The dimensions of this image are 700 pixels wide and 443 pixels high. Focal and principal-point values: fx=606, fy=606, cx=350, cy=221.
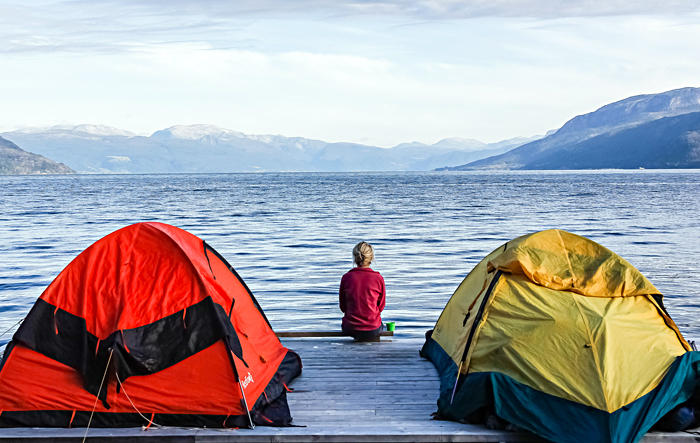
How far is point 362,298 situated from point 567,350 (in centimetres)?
313

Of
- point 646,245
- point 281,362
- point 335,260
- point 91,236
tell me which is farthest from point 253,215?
point 281,362

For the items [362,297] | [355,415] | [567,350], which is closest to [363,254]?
[362,297]

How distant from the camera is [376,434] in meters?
5.32

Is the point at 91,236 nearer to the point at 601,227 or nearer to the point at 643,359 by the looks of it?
the point at 601,227

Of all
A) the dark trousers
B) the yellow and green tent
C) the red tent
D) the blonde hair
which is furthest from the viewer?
the dark trousers

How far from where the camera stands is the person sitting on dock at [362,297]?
789 cm

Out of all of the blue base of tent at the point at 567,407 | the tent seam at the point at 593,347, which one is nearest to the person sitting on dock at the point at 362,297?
the blue base of tent at the point at 567,407

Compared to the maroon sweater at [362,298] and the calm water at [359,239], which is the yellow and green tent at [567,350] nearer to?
the maroon sweater at [362,298]

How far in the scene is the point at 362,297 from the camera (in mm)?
8055

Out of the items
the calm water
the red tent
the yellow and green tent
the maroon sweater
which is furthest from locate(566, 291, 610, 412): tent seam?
the calm water

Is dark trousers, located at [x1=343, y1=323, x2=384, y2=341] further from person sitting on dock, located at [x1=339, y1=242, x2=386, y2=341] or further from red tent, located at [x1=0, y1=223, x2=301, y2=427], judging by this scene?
red tent, located at [x1=0, y1=223, x2=301, y2=427]

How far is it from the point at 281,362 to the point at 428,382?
5.63 feet

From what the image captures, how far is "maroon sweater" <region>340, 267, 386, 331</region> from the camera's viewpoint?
25.9ft

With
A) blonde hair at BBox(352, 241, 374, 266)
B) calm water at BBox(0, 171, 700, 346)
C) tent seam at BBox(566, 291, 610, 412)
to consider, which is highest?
blonde hair at BBox(352, 241, 374, 266)
